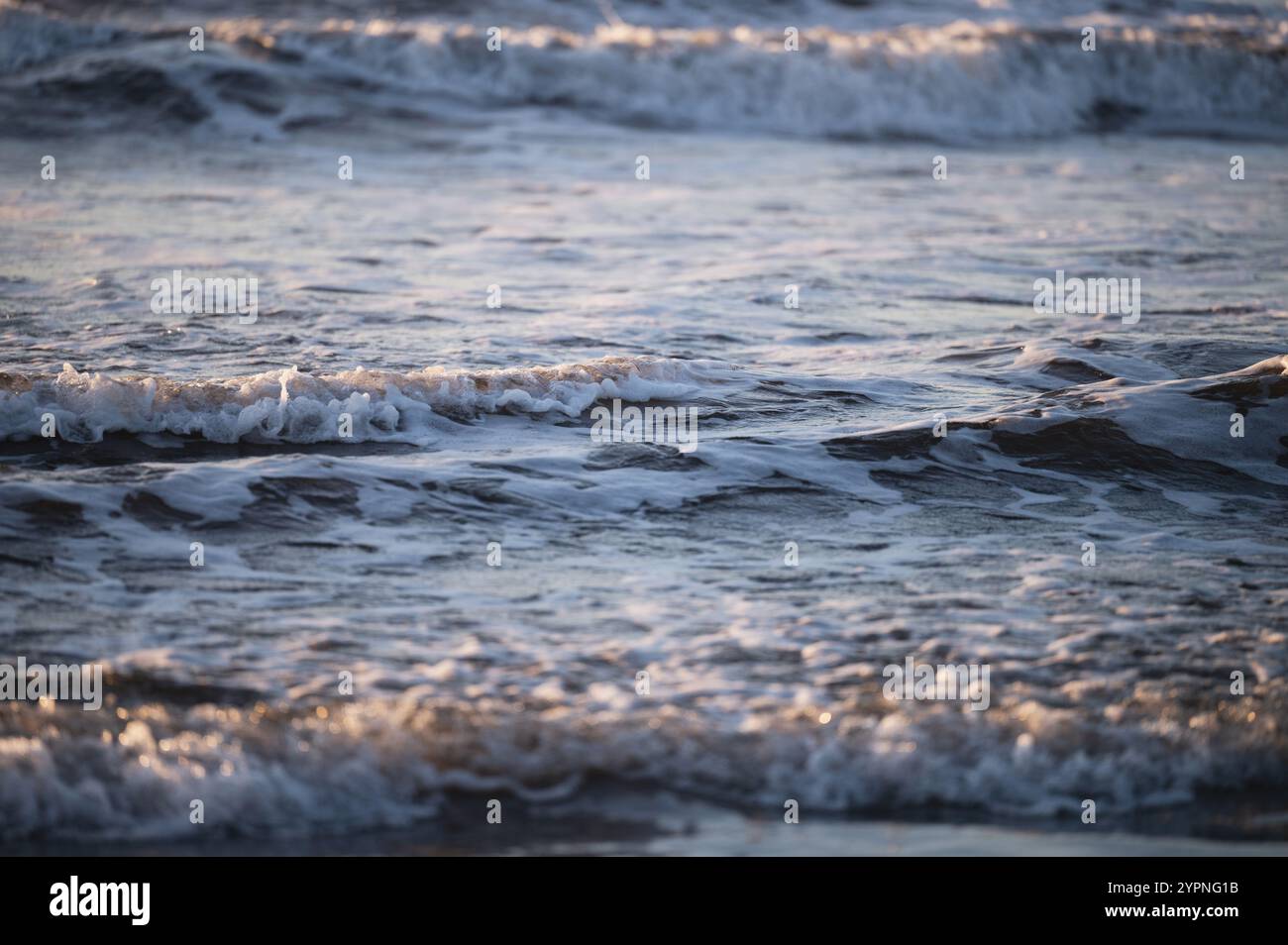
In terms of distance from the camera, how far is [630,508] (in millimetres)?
5512

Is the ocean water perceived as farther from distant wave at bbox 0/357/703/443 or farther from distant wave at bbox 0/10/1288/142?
distant wave at bbox 0/10/1288/142

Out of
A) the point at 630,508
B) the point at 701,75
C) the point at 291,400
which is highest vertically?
the point at 701,75

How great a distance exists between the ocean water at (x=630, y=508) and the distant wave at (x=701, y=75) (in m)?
3.17

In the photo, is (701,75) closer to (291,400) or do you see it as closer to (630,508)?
(291,400)

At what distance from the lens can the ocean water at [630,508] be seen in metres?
3.63

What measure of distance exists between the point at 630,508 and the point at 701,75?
1366 cm

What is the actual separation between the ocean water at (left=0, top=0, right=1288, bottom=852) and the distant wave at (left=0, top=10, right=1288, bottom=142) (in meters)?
3.17

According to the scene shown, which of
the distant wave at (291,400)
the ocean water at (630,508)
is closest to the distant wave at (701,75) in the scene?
the ocean water at (630,508)

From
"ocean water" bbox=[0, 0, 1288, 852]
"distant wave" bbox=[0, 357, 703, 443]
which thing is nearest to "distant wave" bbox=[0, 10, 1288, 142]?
"ocean water" bbox=[0, 0, 1288, 852]

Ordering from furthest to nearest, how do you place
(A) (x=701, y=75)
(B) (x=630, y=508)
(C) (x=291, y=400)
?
(A) (x=701, y=75)
(C) (x=291, y=400)
(B) (x=630, y=508)

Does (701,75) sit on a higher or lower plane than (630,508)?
higher

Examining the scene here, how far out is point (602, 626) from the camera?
4.38m

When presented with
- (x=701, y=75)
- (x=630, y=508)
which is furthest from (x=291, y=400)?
(x=701, y=75)
